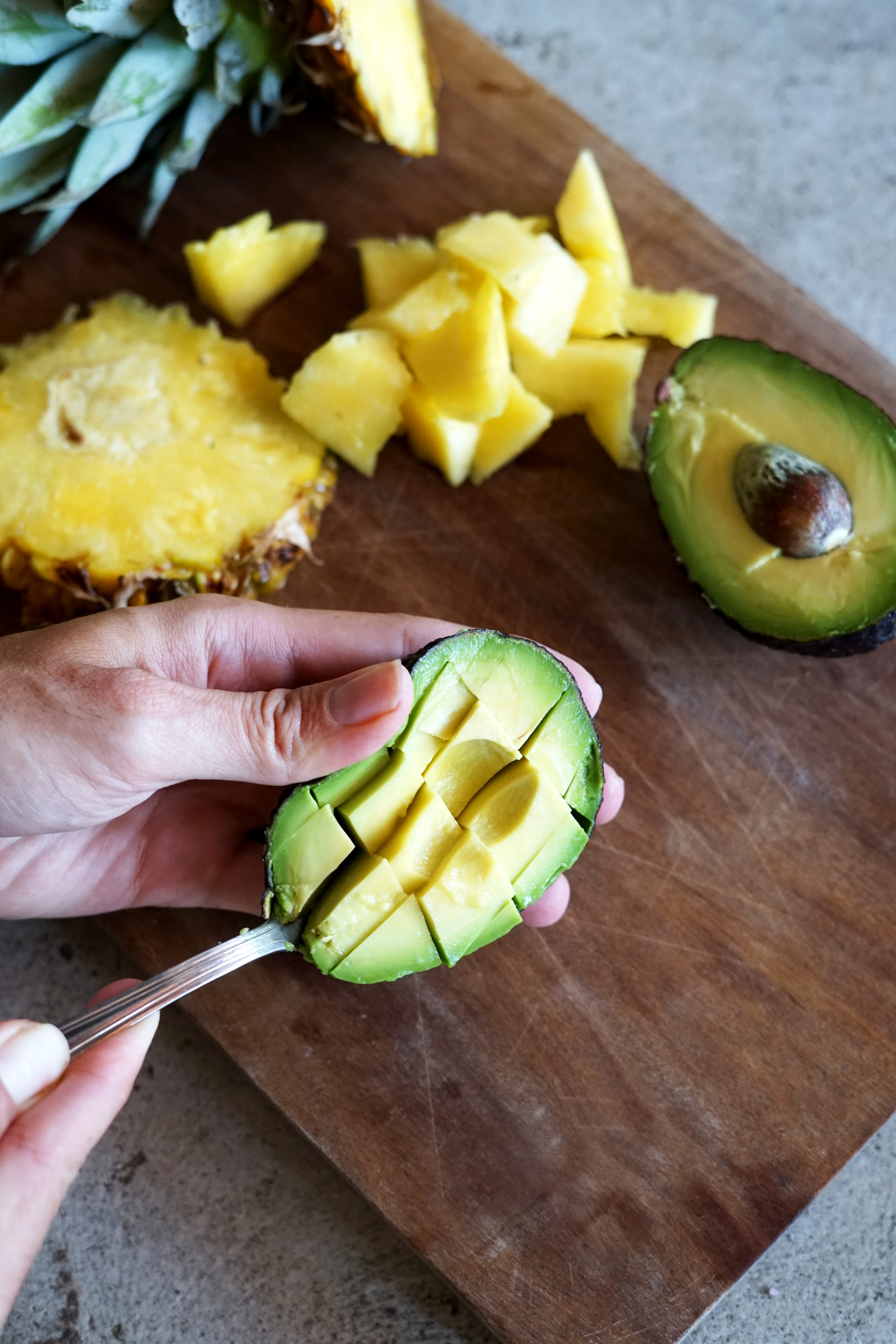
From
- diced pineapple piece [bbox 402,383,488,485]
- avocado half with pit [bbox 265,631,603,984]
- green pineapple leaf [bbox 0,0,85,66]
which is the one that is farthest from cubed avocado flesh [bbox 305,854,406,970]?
green pineapple leaf [bbox 0,0,85,66]

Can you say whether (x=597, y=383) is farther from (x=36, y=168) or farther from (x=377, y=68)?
(x=36, y=168)

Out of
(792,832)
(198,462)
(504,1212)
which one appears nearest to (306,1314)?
(504,1212)

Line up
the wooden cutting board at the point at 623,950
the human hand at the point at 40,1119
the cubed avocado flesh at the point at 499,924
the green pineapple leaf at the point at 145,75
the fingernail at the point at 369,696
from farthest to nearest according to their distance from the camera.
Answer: the green pineapple leaf at the point at 145,75, the wooden cutting board at the point at 623,950, the cubed avocado flesh at the point at 499,924, the fingernail at the point at 369,696, the human hand at the point at 40,1119

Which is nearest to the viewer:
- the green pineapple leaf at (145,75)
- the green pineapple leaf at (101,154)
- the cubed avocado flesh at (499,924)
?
the cubed avocado flesh at (499,924)

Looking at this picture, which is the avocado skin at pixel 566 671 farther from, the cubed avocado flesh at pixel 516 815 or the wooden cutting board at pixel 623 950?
→ the wooden cutting board at pixel 623 950

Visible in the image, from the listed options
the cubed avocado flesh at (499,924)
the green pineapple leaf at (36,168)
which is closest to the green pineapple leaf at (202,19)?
the green pineapple leaf at (36,168)
